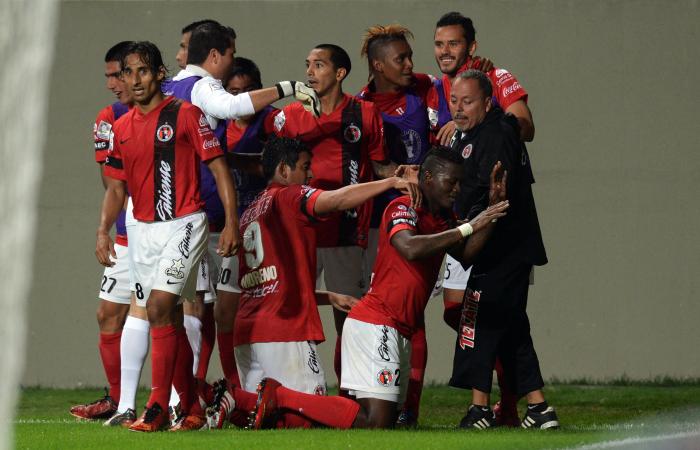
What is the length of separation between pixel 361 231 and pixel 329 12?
319 cm

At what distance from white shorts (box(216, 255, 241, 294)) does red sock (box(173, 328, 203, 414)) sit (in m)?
0.79

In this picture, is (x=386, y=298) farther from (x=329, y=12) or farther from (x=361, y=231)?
(x=329, y=12)

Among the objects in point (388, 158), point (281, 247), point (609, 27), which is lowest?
point (281, 247)

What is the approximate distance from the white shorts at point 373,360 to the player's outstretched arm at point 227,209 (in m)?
0.69

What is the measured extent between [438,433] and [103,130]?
319 cm

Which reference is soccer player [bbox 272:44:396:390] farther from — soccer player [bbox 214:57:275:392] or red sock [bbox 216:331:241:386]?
red sock [bbox 216:331:241:386]

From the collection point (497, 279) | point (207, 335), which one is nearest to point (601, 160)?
point (497, 279)

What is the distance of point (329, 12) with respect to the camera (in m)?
9.23

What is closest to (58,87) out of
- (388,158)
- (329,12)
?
(329,12)

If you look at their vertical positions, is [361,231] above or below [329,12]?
below

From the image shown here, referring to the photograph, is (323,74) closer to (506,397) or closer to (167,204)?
(167,204)

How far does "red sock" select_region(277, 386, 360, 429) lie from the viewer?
5.38 meters

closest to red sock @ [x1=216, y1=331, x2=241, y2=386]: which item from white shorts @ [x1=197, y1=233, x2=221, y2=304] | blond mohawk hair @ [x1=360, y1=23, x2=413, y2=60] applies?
white shorts @ [x1=197, y1=233, x2=221, y2=304]

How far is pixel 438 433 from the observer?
206 inches
